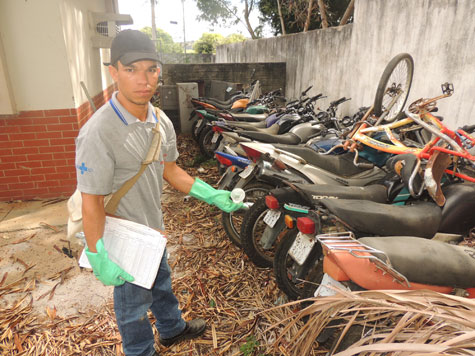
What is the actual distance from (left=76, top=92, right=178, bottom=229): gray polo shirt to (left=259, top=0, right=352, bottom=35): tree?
1291 centimetres

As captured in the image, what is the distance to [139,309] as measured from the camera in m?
2.01

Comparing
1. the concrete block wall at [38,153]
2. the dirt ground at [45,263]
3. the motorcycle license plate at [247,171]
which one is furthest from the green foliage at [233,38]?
the motorcycle license plate at [247,171]

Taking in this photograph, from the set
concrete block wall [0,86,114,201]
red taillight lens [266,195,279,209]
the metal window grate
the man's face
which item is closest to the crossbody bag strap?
the man's face

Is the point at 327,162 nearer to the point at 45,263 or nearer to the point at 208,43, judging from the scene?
the point at 45,263

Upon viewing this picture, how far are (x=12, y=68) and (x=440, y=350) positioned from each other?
535 centimetres

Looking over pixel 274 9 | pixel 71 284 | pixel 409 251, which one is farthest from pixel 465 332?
pixel 274 9

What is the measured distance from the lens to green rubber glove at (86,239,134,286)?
1.73m

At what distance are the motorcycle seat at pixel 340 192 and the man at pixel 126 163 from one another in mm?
1143

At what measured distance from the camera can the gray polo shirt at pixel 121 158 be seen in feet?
5.46

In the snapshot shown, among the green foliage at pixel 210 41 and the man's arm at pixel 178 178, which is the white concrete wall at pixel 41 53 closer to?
the man's arm at pixel 178 178

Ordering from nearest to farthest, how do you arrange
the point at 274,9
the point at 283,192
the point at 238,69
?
the point at 283,192, the point at 238,69, the point at 274,9

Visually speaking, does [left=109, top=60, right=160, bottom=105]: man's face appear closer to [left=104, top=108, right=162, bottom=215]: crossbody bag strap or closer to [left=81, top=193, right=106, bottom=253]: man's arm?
[left=104, top=108, right=162, bottom=215]: crossbody bag strap

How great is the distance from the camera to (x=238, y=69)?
991 centimetres

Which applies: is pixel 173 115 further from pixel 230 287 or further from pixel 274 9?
pixel 274 9
